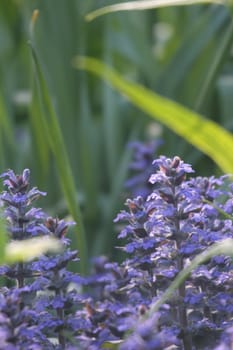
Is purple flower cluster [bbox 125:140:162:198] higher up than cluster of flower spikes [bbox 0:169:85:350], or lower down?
higher up

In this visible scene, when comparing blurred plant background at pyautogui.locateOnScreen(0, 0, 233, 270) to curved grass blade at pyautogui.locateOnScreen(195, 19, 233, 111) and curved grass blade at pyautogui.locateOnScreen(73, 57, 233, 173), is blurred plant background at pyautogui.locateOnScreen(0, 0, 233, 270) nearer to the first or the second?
curved grass blade at pyautogui.locateOnScreen(195, 19, 233, 111)

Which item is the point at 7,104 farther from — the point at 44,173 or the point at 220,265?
the point at 220,265

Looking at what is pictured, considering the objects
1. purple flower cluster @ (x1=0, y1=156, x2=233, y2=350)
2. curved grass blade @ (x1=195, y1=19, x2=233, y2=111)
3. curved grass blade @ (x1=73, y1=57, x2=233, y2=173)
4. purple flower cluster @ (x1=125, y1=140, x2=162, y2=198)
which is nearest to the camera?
curved grass blade @ (x1=73, y1=57, x2=233, y2=173)

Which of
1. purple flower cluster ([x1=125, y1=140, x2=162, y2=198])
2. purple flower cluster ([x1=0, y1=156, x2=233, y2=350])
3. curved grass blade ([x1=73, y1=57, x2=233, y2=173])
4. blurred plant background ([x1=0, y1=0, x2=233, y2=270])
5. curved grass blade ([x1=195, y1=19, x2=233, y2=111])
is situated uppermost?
blurred plant background ([x1=0, y1=0, x2=233, y2=270])

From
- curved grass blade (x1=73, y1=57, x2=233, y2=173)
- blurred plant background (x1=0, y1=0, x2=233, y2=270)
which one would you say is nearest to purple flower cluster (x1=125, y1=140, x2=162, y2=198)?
blurred plant background (x1=0, y1=0, x2=233, y2=270)

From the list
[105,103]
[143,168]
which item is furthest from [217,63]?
[105,103]

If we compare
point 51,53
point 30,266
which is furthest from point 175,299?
point 51,53

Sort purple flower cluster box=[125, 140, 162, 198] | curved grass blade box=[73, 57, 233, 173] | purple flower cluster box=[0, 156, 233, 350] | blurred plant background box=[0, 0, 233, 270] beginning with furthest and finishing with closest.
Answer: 1. blurred plant background box=[0, 0, 233, 270]
2. purple flower cluster box=[125, 140, 162, 198]
3. purple flower cluster box=[0, 156, 233, 350]
4. curved grass blade box=[73, 57, 233, 173]

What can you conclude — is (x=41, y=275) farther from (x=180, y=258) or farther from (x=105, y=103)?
(x=105, y=103)
